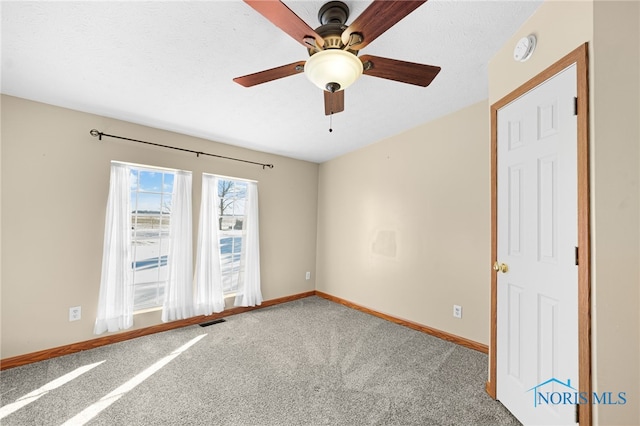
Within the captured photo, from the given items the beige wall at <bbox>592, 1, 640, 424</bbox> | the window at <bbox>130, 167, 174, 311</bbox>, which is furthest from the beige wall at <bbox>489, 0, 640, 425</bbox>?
the window at <bbox>130, 167, 174, 311</bbox>

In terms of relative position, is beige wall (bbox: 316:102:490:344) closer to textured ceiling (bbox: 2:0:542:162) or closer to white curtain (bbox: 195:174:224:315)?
textured ceiling (bbox: 2:0:542:162)

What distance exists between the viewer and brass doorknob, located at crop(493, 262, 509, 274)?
1.84 meters

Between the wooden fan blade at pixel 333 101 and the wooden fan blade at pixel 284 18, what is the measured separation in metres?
0.45

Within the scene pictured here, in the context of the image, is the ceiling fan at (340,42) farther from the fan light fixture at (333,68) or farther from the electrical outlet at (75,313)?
the electrical outlet at (75,313)

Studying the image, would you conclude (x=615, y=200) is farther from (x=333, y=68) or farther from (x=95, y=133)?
(x=95, y=133)

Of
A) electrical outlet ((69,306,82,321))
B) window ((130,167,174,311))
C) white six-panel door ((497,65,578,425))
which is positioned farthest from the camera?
window ((130,167,174,311))

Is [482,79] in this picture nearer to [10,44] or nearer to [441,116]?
[441,116]

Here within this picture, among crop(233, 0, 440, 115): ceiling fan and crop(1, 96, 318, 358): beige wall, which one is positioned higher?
crop(233, 0, 440, 115): ceiling fan

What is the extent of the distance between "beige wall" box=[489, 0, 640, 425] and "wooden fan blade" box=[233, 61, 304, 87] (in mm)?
1444

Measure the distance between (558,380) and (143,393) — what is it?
2707mm

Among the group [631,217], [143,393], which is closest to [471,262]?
[631,217]

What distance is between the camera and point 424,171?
10.5 feet

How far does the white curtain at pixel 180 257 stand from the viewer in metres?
3.22

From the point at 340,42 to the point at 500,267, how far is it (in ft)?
5.89
